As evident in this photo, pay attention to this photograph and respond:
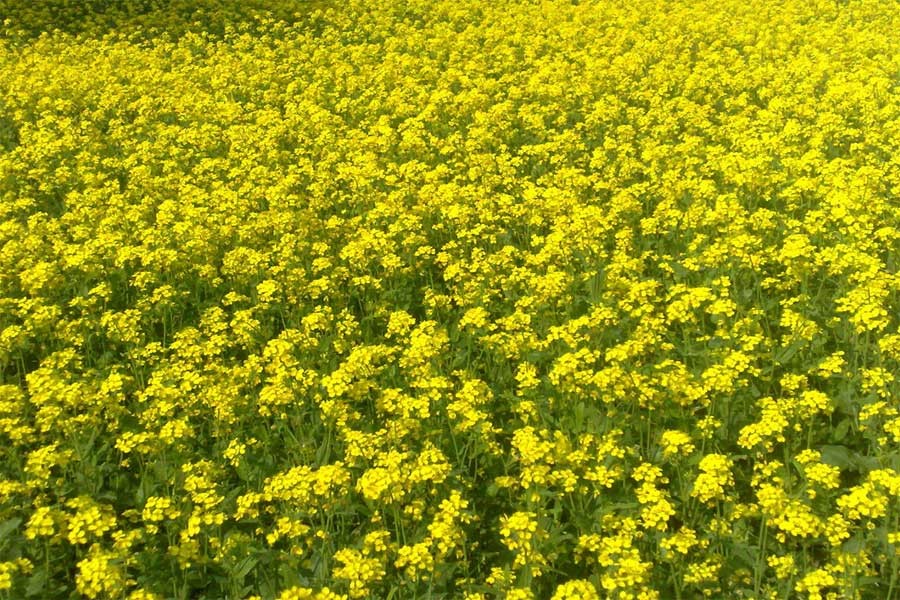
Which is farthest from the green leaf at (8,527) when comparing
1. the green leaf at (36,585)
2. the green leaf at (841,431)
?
the green leaf at (841,431)

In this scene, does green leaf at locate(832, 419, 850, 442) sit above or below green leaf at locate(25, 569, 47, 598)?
above

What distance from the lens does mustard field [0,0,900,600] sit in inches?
187

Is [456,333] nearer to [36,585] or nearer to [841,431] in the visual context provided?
[841,431]

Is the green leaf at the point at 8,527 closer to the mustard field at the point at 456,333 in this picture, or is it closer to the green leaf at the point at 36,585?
the mustard field at the point at 456,333

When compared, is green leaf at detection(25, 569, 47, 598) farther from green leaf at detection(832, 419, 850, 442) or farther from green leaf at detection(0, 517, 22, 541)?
green leaf at detection(832, 419, 850, 442)

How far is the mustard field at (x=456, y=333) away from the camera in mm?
4742

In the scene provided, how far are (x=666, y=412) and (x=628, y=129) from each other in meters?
5.88

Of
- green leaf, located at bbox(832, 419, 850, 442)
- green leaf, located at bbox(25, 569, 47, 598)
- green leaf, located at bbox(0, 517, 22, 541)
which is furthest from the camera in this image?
green leaf, located at bbox(832, 419, 850, 442)

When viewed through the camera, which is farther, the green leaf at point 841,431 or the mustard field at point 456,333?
the green leaf at point 841,431

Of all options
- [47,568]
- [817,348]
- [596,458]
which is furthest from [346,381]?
[817,348]

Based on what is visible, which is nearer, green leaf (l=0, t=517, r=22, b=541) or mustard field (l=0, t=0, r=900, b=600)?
mustard field (l=0, t=0, r=900, b=600)

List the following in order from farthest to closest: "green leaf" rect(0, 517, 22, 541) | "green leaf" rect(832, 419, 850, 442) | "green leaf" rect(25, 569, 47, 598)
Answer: "green leaf" rect(832, 419, 850, 442), "green leaf" rect(0, 517, 22, 541), "green leaf" rect(25, 569, 47, 598)

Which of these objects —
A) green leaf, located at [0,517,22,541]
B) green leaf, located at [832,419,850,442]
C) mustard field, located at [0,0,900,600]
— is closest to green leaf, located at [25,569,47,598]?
mustard field, located at [0,0,900,600]

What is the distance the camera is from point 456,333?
709cm
